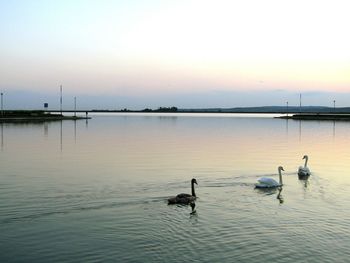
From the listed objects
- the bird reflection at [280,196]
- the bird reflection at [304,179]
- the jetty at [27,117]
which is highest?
the jetty at [27,117]

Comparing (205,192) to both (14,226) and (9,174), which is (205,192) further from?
(9,174)

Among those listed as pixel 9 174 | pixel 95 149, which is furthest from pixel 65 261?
pixel 95 149

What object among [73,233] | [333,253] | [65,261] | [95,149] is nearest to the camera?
[65,261]

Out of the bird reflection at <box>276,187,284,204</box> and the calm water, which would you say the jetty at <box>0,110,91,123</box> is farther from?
the bird reflection at <box>276,187,284,204</box>

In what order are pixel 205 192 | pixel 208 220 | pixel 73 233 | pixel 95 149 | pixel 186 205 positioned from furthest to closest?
pixel 95 149, pixel 205 192, pixel 186 205, pixel 208 220, pixel 73 233

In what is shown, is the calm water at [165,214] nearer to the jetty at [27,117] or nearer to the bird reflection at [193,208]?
the bird reflection at [193,208]

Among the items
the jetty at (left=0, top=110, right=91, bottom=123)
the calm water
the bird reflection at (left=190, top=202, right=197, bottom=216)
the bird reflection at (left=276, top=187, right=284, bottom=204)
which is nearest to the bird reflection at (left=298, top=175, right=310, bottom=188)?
the calm water

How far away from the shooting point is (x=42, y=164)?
32406 mm

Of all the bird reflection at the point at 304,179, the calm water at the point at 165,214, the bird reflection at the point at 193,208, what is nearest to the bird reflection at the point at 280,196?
the calm water at the point at 165,214

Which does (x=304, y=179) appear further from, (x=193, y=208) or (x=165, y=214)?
(x=165, y=214)

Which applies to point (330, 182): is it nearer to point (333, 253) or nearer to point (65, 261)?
point (333, 253)

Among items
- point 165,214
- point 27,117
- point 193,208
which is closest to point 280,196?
point 193,208

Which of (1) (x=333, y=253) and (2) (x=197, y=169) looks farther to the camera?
(2) (x=197, y=169)

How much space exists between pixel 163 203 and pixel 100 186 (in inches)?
192
